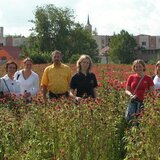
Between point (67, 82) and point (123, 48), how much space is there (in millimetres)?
82388

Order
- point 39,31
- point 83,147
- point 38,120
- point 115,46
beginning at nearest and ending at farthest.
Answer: point 83,147 < point 38,120 < point 39,31 < point 115,46

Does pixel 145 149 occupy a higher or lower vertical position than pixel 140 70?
lower

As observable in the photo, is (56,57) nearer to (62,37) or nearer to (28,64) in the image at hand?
(28,64)

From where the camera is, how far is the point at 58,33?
85125 mm

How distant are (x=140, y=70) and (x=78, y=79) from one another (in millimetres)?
A: 1044

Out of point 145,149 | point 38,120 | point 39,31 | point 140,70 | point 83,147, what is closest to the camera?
point 145,149

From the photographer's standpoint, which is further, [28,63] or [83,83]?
[28,63]

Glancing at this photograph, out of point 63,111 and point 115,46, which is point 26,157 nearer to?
point 63,111

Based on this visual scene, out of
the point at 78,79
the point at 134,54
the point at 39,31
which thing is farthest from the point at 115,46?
the point at 78,79

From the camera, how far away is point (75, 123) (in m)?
6.20

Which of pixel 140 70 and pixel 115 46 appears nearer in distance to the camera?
pixel 140 70

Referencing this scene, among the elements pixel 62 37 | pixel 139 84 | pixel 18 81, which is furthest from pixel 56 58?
pixel 62 37

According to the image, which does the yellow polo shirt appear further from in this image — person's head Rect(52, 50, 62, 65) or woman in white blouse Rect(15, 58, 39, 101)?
woman in white blouse Rect(15, 58, 39, 101)

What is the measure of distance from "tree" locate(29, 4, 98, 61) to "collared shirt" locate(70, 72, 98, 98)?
7235 centimetres
